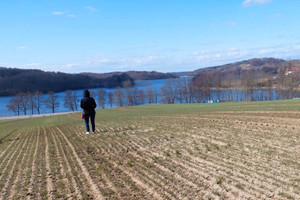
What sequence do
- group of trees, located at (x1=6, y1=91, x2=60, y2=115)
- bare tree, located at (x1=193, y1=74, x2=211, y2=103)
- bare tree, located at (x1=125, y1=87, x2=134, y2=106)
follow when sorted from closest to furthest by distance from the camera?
bare tree, located at (x1=193, y1=74, x2=211, y2=103) < group of trees, located at (x1=6, y1=91, x2=60, y2=115) < bare tree, located at (x1=125, y1=87, x2=134, y2=106)

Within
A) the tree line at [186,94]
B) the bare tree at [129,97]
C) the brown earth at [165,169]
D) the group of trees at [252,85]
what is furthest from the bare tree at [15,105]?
the brown earth at [165,169]

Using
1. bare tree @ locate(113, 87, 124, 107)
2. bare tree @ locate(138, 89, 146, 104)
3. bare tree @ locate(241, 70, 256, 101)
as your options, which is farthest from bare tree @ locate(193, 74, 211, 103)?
bare tree @ locate(113, 87, 124, 107)

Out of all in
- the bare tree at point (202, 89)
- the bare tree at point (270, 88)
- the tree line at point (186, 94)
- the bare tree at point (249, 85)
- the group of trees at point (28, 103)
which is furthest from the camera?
the group of trees at point (28, 103)

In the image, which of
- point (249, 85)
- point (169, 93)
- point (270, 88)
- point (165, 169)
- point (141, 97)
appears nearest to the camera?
point (165, 169)

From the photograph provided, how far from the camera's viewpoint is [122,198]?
422 centimetres

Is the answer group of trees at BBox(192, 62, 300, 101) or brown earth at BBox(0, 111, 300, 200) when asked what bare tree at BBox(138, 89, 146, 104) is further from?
brown earth at BBox(0, 111, 300, 200)

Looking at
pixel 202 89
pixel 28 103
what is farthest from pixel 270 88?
pixel 28 103

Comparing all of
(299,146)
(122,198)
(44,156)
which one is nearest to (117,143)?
(44,156)

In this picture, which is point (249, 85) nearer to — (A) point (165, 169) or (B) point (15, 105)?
(A) point (165, 169)

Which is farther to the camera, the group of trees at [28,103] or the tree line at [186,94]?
the group of trees at [28,103]

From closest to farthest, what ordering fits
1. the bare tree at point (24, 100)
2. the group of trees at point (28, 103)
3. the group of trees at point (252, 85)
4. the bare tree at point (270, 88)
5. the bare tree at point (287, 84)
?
the bare tree at point (287, 84)
the group of trees at point (252, 85)
the bare tree at point (270, 88)
the group of trees at point (28, 103)
the bare tree at point (24, 100)

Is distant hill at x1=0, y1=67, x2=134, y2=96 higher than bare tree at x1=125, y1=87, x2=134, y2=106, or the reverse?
distant hill at x1=0, y1=67, x2=134, y2=96

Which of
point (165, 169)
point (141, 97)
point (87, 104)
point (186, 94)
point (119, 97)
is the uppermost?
point (87, 104)

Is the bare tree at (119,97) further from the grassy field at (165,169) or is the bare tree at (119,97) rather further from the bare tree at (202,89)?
the grassy field at (165,169)
